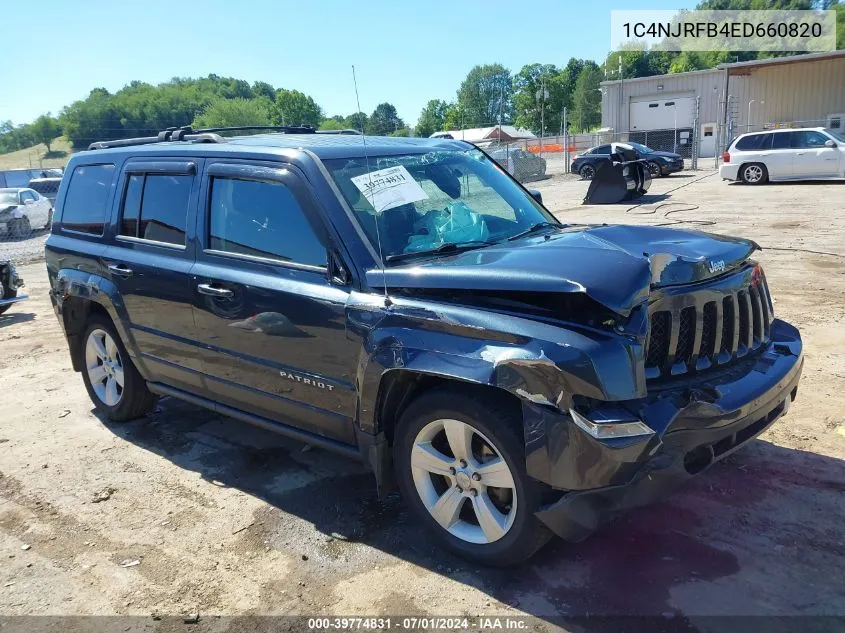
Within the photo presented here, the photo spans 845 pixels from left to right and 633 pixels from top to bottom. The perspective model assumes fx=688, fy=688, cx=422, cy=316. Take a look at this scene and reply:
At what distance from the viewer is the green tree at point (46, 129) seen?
101m

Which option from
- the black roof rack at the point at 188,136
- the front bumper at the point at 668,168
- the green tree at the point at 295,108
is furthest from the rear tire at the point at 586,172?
the green tree at the point at 295,108

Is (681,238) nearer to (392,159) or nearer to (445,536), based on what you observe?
(392,159)

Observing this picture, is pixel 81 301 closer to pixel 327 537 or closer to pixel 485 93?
pixel 327 537

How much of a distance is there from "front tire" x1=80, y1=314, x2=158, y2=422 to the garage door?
4439 centimetres

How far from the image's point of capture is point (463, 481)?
10.3 feet

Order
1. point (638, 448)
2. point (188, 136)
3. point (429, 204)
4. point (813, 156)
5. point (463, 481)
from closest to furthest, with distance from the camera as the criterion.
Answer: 1. point (638, 448)
2. point (463, 481)
3. point (429, 204)
4. point (188, 136)
5. point (813, 156)

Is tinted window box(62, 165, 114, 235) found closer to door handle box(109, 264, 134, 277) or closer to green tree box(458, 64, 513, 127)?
door handle box(109, 264, 134, 277)

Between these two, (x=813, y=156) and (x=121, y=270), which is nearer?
(x=121, y=270)

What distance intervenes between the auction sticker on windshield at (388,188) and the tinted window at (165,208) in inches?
49.0

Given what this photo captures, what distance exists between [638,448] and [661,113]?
47.4 metres

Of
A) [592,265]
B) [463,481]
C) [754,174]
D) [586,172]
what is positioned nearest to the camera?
[592,265]

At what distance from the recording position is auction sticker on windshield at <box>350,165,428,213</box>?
3604mm

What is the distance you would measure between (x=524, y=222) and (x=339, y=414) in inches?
64.1

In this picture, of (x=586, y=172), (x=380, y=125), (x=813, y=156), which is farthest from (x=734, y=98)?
(x=380, y=125)
